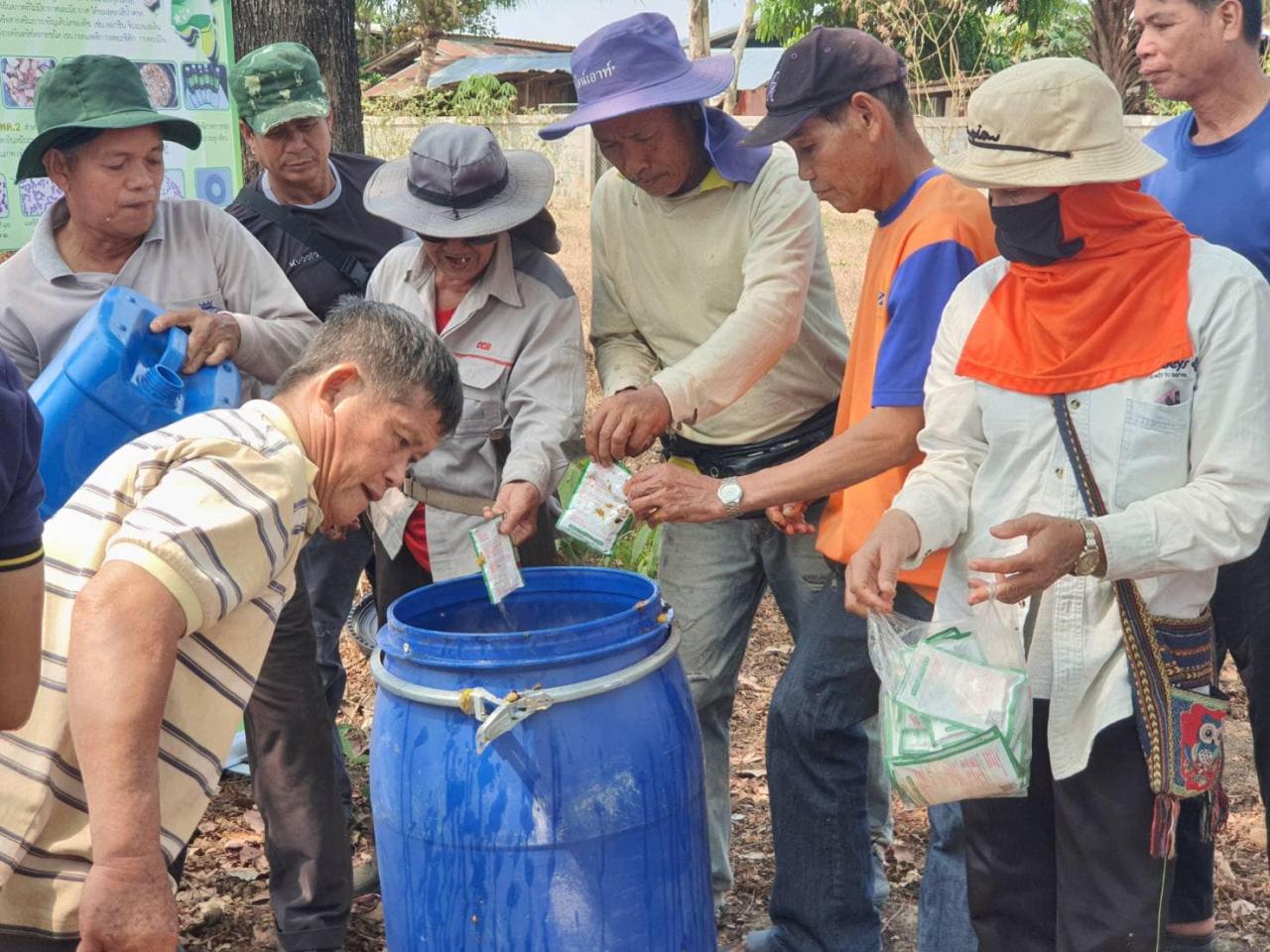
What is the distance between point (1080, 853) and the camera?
88.6 inches

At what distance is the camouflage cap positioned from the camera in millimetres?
3795

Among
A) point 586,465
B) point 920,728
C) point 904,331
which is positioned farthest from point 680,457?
point 920,728

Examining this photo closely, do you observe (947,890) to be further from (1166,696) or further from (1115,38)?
(1115,38)

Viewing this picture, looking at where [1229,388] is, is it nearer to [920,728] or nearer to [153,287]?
[920,728]

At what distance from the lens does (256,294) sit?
10.7 feet

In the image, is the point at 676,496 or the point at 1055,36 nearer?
the point at 676,496

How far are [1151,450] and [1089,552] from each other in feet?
0.73

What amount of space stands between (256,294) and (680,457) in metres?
1.12

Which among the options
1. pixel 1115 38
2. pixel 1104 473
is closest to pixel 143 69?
pixel 1104 473

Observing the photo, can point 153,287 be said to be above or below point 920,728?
above

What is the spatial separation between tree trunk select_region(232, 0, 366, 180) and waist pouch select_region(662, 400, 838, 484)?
7.65 feet

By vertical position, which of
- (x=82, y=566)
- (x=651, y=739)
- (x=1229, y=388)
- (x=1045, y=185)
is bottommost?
(x=651, y=739)

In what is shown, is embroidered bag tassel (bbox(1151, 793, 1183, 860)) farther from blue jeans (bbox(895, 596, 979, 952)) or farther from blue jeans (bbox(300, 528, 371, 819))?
blue jeans (bbox(300, 528, 371, 819))

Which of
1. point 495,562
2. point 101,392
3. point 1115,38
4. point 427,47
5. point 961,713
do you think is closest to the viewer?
point 961,713
